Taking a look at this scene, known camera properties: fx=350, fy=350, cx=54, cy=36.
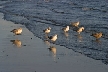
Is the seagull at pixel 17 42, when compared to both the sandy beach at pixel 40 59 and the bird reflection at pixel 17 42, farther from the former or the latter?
the sandy beach at pixel 40 59

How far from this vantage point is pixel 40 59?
14.6 m

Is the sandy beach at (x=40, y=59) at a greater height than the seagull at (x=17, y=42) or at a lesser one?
greater

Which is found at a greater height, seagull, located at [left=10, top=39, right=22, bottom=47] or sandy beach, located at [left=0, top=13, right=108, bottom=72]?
sandy beach, located at [left=0, top=13, right=108, bottom=72]

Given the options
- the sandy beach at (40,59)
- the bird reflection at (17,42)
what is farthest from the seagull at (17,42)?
the sandy beach at (40,59)

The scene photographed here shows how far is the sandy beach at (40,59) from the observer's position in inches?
518

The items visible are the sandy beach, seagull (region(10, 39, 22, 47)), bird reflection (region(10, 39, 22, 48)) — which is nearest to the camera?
the sandy beach

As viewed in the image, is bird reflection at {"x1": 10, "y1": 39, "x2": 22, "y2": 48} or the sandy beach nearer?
the sandy beach

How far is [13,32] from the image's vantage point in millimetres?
21156

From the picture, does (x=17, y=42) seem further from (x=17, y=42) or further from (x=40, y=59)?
(x=40, y=59)

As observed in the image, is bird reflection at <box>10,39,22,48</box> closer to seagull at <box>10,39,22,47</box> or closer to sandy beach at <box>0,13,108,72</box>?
seagull at <box>10,39,22,47</box>

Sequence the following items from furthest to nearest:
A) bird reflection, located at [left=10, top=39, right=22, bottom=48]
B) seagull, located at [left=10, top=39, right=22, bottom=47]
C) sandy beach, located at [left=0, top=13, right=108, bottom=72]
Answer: seagull, located at [left=10, top=39, right=22, bottom=47], bird reflection, located at [left=10, top=39, right=22, bottom=48], sandy beach, located at [left=0, top=13, right=108, bottom=72]

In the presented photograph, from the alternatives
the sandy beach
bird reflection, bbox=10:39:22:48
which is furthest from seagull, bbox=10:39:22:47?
the sandy beach

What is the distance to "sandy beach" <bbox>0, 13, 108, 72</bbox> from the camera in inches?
518

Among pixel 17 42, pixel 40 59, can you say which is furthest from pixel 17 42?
pixel 40 59
